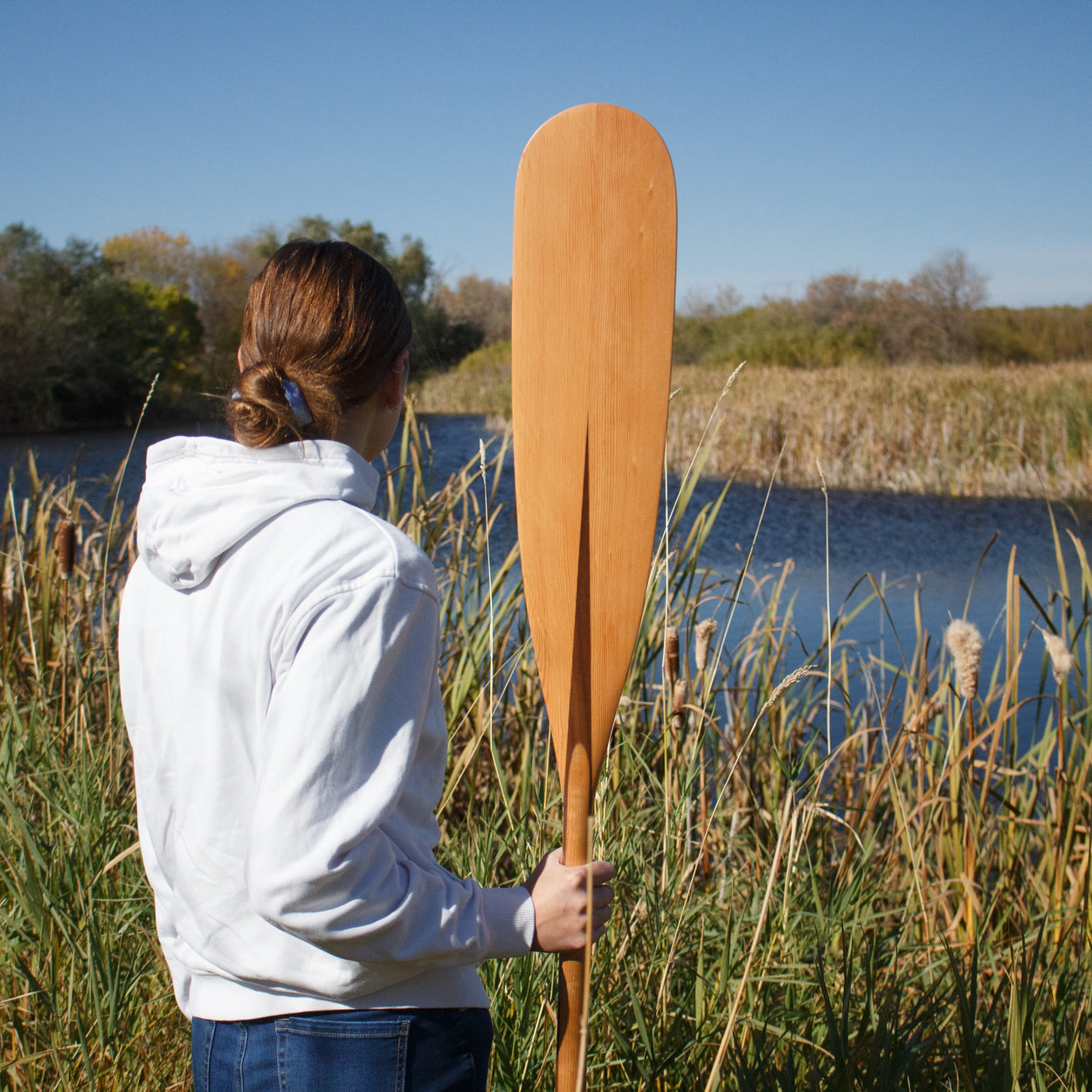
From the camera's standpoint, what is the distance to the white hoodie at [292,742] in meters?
0.66

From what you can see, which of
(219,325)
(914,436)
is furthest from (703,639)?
(219,325)

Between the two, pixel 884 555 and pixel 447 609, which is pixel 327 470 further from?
pixel 884 555

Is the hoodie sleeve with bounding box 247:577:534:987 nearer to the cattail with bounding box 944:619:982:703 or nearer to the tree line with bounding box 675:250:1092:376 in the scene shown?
the cattail with bounding box 944:619:982:703

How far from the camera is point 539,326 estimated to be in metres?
1.00

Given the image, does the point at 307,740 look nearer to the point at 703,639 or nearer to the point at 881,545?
the point at 703,639

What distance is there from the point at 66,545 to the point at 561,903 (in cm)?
162

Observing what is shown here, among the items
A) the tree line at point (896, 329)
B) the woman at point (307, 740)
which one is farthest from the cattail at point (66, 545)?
the tree line at point (896, 329)

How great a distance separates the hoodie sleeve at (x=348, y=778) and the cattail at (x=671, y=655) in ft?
2.53

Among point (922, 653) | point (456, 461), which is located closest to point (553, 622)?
point (922, 653)

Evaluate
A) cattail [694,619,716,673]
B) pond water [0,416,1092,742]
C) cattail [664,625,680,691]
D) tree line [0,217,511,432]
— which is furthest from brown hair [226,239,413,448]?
tree line [0,217,511,432]

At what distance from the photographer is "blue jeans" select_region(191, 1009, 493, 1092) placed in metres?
0.75

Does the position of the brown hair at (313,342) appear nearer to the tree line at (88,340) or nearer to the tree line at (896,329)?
the tree line at (88,340)

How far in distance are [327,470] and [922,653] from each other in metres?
1.81

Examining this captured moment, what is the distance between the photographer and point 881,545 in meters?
8.10
